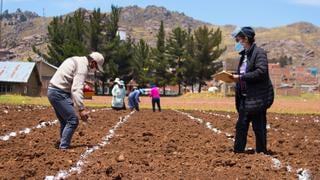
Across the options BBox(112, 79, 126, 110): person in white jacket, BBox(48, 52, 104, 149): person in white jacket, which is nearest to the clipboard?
BBox(48, 52, 104, 149): person in white jacket

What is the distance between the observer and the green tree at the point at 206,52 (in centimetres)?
8044

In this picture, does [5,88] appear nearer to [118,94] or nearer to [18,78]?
[18,78]

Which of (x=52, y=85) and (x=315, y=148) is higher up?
(x=52, y=85)

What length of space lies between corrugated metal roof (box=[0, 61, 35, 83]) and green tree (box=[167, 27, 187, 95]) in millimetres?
21573

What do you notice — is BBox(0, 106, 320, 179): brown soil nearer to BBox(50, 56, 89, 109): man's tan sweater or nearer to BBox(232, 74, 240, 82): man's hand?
BBox(50, 56, 89, 109): man's tan sweater

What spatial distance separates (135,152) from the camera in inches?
320

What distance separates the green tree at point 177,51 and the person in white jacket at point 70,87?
71.6 metres

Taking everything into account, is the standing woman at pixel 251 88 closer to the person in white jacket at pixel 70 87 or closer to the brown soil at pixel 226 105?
the person in white jacket at pixel 70 87

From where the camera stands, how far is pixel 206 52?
3169 inches

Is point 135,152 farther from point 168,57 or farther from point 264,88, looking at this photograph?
point 168,57

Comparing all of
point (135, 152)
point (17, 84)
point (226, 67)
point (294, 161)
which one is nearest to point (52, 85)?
point (135, 152)

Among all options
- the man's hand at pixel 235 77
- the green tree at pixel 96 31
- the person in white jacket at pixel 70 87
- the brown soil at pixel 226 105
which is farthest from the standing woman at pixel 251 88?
the green tree at pixel 96 31

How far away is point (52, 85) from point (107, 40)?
69.4 metres

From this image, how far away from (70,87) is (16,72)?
58.9m
